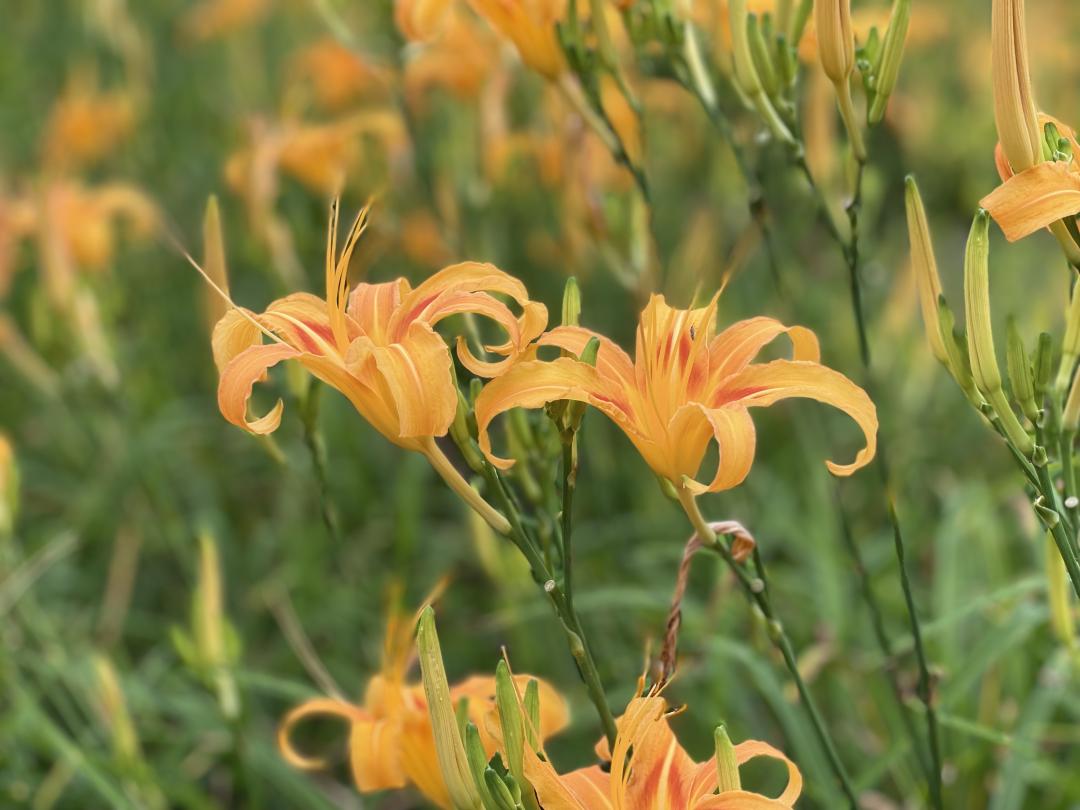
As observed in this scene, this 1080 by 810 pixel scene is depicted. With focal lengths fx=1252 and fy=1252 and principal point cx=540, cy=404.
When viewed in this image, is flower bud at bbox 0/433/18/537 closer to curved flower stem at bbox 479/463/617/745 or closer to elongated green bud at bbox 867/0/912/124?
curved flower stem at bbox 479/463/617/745

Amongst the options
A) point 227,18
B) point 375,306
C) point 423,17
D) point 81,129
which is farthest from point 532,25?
point 227,18

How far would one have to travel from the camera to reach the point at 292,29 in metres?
4.38

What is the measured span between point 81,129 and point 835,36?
8.68 ft

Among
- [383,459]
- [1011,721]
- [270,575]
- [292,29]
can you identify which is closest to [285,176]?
[383,459]

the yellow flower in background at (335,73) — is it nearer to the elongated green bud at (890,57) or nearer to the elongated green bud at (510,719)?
the elongated green bud at (890,57)

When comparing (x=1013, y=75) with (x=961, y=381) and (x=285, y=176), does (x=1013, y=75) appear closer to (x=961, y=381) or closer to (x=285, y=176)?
(x=961, y=381)

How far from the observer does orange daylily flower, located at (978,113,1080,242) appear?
89cm

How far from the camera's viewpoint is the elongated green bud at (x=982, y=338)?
0.98 metres

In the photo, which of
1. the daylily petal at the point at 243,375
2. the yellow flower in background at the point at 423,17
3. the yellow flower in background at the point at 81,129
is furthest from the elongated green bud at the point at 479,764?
the yellow flower in background at the point at 81,129

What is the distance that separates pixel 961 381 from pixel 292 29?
3.79m

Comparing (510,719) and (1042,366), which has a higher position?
(1042,366)

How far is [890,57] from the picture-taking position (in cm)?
115

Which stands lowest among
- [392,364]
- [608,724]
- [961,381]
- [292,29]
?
[608,724]

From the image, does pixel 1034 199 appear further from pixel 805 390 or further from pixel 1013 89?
pixel 805 390
